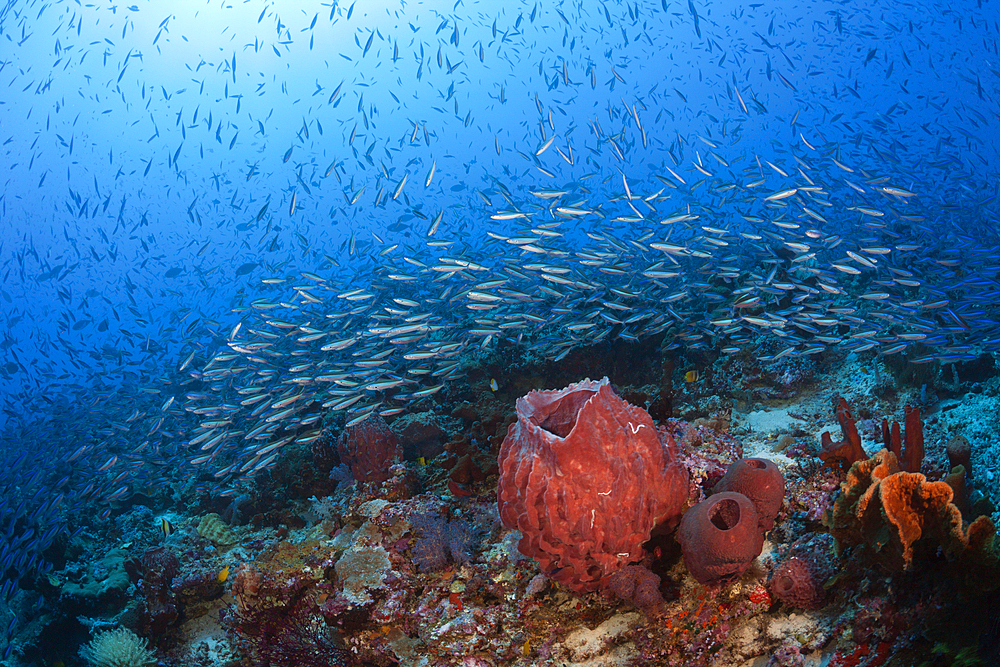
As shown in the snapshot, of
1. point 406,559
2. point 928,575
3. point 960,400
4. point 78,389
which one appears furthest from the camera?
point 78,389

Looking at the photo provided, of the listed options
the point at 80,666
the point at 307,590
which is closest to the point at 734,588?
the point at 307,590

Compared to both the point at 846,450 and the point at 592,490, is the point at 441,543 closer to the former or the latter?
the point at 592,490

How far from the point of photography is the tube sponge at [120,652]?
206 inches

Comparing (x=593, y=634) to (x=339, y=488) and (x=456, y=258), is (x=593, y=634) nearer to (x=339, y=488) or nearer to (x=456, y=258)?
(x=339, y=488)

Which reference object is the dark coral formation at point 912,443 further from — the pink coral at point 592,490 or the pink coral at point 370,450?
the pink coral at point 370,450

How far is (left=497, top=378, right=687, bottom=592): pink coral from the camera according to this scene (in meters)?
3.14

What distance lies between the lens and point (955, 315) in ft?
22.2

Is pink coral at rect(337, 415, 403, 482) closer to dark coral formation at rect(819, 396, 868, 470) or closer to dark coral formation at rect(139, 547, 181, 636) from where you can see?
dark coral formation at rect(139, 547, 181, 636)

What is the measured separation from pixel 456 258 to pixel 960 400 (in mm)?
7292

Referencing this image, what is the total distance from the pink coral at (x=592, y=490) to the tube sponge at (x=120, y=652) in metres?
5.14

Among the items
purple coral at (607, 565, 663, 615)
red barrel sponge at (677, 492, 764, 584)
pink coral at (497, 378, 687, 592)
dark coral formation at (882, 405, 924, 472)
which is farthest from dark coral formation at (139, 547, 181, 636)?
dark coral formation at (882, 405, 924, 472)

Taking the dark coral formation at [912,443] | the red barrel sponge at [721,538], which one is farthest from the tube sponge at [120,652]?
the dark coral formation at [912,443]

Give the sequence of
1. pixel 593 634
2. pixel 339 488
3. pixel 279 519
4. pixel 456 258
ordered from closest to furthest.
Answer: pixel 593 634
pixel 339 488
pixel 279 519
pixel 456 258

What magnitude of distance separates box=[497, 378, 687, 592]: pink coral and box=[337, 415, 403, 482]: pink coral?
10.6 feet
